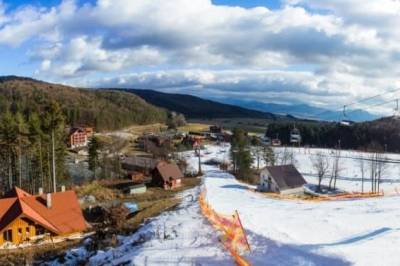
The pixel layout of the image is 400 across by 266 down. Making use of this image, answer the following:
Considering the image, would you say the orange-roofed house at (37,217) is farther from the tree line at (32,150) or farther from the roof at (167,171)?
the roof at (167,171)

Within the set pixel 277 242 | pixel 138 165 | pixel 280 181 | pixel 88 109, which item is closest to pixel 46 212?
pixel 277 242

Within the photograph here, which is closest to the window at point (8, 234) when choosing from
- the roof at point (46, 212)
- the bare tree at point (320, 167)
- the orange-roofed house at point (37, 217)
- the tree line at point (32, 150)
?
the orange-roofed house at point (37, 217)

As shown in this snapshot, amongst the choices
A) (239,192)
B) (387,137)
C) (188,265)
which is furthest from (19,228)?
(387,137)

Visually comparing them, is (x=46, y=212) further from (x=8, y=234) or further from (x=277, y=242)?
(x=277, y=242)

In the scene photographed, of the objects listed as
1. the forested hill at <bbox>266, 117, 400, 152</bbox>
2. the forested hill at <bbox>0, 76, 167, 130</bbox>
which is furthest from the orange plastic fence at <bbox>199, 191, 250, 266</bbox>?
the forested hill at <bbox>0, 76, 167, 130</bbox>

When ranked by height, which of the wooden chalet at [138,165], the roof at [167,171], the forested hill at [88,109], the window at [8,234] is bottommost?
the window at [8,234]

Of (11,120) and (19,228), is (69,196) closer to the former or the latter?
(19,228)

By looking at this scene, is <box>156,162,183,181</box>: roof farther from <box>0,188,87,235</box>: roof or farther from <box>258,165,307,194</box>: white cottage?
<box>0,188,87,235</box>: roof
